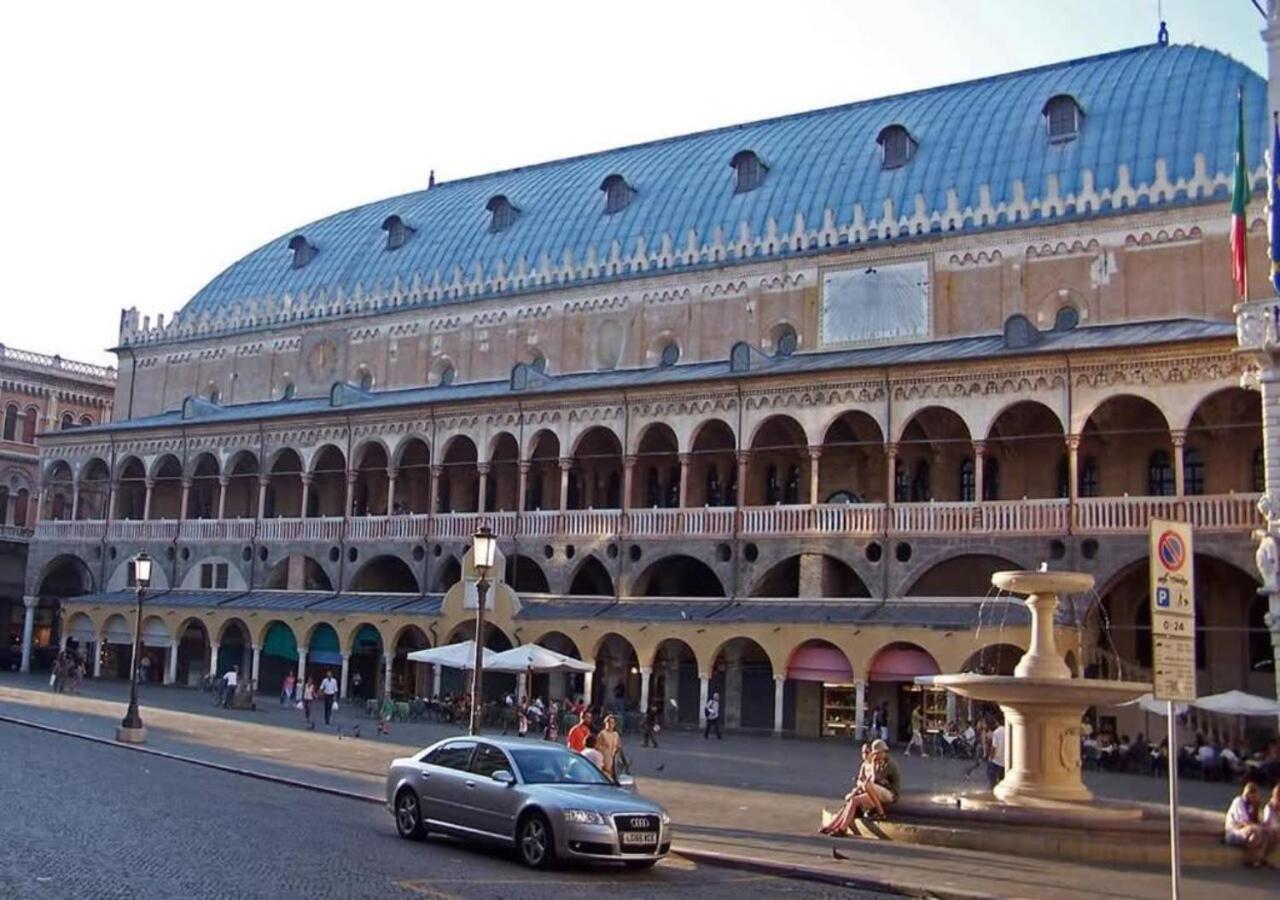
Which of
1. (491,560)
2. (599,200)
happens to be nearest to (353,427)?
(599,200)

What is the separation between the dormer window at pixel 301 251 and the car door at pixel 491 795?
157 ft

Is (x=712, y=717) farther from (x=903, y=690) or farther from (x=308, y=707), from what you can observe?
(x=308, y=707)

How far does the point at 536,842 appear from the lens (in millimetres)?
15203

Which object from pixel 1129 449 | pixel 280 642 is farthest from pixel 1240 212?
pixel 280 642

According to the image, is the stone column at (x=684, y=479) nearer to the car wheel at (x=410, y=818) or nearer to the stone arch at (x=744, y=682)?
the stone arch at (x=744, y=682)

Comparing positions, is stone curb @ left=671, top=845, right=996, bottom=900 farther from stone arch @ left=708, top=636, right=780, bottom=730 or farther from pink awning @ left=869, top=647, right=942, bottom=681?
stone arch @ left=708, top=636, right=780, bottom=730

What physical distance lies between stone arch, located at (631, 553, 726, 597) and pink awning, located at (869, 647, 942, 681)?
8411mm

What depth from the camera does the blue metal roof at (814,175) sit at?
41.4m

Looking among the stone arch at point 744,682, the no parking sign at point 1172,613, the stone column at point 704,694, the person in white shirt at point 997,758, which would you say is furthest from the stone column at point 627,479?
the no parking sign at point 1172,613

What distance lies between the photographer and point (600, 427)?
4556 centimetres

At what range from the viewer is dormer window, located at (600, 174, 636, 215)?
52.5 meters

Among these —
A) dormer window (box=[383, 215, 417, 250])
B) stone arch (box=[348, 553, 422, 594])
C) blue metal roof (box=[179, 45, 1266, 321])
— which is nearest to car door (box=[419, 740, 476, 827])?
blue metal roof (box=[179, 45, 1266, 321])

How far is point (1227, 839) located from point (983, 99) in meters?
34.2

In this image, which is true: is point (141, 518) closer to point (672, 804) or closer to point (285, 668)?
point (285, 668)
